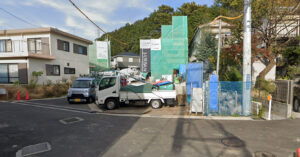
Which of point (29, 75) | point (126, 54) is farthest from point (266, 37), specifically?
point (126, 54)

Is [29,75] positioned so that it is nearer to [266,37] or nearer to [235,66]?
[235,66]

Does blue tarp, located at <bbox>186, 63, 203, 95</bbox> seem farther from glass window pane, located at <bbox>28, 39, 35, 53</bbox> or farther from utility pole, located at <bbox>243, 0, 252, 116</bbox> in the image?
glass window pane, located at <bbox>28, 39, 35, 53</bbox>

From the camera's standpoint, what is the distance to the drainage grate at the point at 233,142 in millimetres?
4621

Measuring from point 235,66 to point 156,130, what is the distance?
12.3 meters

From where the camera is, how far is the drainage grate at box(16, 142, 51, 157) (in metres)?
4.23

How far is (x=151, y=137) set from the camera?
17.2 feet

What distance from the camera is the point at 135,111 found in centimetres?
908

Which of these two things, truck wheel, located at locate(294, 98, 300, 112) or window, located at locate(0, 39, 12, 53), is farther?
window, located at locate(0, 39, 12, 53)

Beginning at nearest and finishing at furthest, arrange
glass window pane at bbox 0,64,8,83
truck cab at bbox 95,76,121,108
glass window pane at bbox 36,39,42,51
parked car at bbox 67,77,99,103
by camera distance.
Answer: truck cab at bbox 95,76,121,108
parked car at bbox 67,77,99,103
glass window pane at bbox 0,64,8,83
glass window pane at bbox 36,39,42,51

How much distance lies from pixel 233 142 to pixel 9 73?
70.1ft

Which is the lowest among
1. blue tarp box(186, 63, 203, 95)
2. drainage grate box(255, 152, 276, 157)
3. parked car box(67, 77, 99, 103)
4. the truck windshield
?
drainage grate box(255, 152, 276, 157)

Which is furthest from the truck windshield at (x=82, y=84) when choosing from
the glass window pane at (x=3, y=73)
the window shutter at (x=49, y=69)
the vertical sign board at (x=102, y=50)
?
the vertical sign board at (x=102, y=50)

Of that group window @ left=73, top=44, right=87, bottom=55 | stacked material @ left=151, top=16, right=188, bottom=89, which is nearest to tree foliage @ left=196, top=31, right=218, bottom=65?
stacked material @ left=151, top=16, right=188, bottom=89

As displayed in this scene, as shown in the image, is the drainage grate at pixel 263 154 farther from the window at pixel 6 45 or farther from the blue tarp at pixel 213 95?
the window at pixel 6 45
